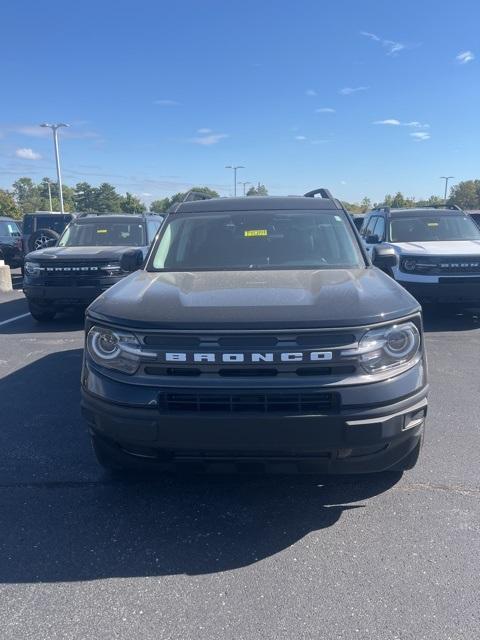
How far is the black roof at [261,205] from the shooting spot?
480 cm

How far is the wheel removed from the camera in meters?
8.80

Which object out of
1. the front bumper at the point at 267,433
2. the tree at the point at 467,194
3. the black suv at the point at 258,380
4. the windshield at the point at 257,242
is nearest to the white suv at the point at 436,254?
the windshield at the point at 257,242

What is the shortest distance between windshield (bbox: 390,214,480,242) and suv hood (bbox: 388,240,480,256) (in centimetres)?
25

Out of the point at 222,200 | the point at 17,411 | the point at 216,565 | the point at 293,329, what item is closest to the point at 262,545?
the point at 216,565

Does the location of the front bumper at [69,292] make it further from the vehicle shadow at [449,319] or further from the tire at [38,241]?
the vehicle shadow at [449,319]

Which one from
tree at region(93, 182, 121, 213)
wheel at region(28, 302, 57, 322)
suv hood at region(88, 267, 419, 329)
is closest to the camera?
suv hood at region(88, 267, 419, 329)

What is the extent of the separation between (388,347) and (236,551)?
134 centimetres

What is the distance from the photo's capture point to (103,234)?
10.1 m

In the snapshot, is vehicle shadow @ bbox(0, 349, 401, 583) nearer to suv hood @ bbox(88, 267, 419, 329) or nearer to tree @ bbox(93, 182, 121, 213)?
suv hood @ bbox(88, 267, 419, 329)

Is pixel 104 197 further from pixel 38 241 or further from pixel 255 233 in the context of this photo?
pixel 255 233

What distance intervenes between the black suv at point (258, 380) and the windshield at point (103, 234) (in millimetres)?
7063

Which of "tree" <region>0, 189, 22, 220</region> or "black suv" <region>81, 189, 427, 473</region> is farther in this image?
"tree" <region>0, 189, 22, 220</region>

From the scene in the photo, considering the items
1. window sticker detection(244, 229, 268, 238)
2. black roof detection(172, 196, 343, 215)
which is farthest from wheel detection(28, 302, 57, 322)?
window sticker detection(244, 229, 268, 238)

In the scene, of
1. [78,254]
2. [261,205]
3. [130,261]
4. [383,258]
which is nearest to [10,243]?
[78,254]
